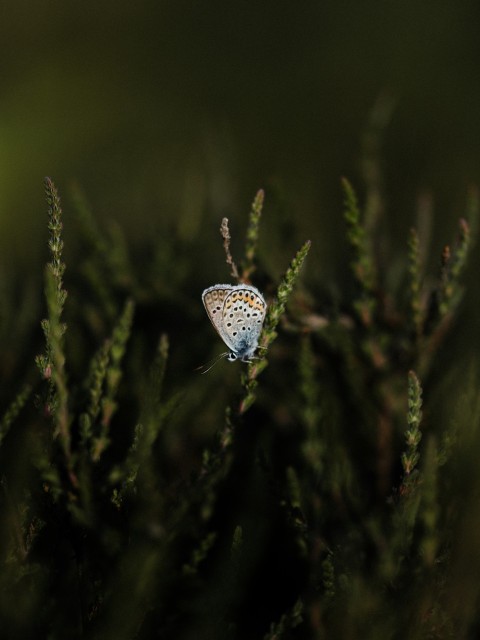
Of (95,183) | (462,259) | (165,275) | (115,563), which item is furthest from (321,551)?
(95,183)

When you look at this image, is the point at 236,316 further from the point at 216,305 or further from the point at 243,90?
the point at 243,90

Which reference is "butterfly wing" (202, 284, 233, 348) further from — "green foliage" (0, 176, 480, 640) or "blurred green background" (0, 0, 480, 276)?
"blurred green background" (0, 0, 480, 276)

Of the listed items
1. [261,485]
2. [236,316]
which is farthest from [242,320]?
[261,485]

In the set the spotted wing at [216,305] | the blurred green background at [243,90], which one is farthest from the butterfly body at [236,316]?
the blurred green background at [243,90]

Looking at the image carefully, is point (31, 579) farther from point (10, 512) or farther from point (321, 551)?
point (321, 551)

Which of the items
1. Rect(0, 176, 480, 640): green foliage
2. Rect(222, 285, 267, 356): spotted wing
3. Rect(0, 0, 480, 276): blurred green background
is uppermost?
Rect(0, 0, 480, 276): blurred green background

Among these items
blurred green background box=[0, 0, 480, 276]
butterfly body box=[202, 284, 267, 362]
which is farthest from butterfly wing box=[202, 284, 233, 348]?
blurred green background box=[0, 0, 480, 276]

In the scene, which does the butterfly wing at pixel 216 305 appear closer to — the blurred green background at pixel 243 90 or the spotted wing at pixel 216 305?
the spotted wing at pixel 216 305
